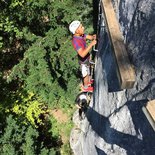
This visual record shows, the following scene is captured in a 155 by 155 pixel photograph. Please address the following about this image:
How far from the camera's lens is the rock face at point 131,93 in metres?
3.66

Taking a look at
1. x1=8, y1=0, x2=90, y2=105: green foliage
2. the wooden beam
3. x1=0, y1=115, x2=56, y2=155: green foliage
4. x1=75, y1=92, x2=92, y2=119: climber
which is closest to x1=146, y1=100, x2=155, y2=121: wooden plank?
the wooden beam

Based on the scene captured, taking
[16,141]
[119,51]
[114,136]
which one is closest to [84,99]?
[16,141]

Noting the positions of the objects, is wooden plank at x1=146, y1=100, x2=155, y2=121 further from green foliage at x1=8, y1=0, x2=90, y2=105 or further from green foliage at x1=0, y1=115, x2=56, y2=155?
green foliage at x1=8, y1=0, x2=90, y2=105

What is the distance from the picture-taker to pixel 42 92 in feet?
33.1

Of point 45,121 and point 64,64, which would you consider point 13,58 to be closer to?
point 45,121

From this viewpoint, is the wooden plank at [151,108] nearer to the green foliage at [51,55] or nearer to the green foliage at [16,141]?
the green foliage at [16,141]

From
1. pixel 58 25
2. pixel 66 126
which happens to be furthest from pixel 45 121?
pixel 58 25

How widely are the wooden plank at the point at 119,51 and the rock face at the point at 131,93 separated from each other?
0.12m

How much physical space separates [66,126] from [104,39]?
6.23m

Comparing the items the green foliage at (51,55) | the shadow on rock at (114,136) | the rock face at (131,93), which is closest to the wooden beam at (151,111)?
the rock face at (131,93)

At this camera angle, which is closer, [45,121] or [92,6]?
[92,6]

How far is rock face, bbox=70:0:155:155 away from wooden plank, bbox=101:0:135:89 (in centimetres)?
12

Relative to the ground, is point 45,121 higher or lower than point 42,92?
lower

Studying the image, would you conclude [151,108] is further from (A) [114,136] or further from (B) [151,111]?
(A) [114,136]
